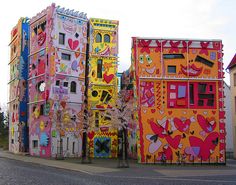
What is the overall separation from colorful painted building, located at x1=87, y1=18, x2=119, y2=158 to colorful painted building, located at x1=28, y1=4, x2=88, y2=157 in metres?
1.14

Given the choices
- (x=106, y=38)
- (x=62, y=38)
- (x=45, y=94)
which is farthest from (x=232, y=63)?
(x=45, y=94)

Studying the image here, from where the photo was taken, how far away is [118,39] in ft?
164

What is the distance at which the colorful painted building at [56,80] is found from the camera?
145 ft

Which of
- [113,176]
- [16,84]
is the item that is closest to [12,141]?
[16,84]

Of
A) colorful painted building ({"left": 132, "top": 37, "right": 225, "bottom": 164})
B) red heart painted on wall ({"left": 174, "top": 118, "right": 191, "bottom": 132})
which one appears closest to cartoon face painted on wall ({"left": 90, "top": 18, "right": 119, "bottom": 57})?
colorful painted building ({"left": 132, "top": 37, "right": 225, "bottom": 164})

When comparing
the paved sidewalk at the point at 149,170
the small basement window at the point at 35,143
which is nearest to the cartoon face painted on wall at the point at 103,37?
the small basement window at the point at 35,143

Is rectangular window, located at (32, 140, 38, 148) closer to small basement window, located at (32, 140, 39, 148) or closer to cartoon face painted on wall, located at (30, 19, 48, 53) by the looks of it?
small basement window, located at (32, 140, 39, 148)

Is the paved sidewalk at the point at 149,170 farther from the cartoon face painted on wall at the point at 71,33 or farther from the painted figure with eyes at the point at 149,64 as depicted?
the cartoon face painted on wall at the point at 71,33

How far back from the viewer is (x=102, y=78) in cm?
4869

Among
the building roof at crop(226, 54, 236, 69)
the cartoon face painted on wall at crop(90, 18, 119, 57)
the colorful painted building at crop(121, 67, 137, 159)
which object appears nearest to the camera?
the colorful painted building at crop(121, 67, 137, 159)

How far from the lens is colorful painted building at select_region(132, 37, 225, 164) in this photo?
36844mm

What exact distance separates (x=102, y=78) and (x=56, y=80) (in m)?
6.13

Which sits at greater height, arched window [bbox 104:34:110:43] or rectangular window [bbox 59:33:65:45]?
arched window [bbox 104:34:110:43]

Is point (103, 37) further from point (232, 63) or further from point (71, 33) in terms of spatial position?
point (232, 63)
